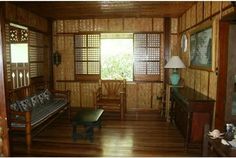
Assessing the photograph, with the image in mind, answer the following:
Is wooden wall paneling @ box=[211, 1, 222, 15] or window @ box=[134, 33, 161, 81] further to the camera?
window @ box=[134, 33, 161, 81]

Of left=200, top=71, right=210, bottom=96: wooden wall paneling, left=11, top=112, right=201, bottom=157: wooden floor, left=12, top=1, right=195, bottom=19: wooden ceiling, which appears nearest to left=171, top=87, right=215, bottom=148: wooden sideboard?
left=11, top=112, right=201, bottom=157: wooden floor

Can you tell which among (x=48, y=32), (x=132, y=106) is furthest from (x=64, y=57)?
(x=132, y=106)

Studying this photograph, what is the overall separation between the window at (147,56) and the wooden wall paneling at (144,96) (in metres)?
0.19

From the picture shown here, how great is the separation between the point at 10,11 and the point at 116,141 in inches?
120

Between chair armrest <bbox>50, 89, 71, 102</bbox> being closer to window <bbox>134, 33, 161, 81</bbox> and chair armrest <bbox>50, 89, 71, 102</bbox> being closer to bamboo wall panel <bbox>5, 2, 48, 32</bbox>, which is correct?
bamboo wall panel <bbox>5, 2, 48, 32</bbox>

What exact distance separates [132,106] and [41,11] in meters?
3.28

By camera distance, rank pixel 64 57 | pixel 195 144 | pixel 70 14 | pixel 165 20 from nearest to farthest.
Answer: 1. pixel 195 144
2. pixel 70 14
3. pixel 165 20
4. pixel 64 57

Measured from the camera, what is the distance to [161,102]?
5707 mm

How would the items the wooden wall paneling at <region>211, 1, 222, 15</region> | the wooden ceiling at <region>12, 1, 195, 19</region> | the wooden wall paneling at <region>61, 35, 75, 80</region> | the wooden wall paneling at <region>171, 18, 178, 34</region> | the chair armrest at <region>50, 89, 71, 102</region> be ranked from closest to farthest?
1. the wooden wall paneling at <region>211, 1, 222, 15</region>
2. the wooden ceiling at <region>12, 1, 195, 19</region>
3. the chair armrest at <region>50, 89, 71, 102</region>
4. the wooden wall paneling at <region>171, 18, 178, 34</region>
5. the wooden wall paneling at <region>61, 35, 75, 80</region>

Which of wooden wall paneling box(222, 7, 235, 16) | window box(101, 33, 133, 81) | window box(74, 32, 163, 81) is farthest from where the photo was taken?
window box(101, 33, 133, 81)

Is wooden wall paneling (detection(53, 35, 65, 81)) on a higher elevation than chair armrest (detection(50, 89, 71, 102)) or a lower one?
higher

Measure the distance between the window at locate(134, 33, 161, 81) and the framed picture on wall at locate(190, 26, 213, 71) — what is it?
1.45 metres

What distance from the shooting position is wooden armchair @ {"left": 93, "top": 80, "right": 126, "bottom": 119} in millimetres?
4941

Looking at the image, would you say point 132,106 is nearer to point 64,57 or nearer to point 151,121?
point 151,121
